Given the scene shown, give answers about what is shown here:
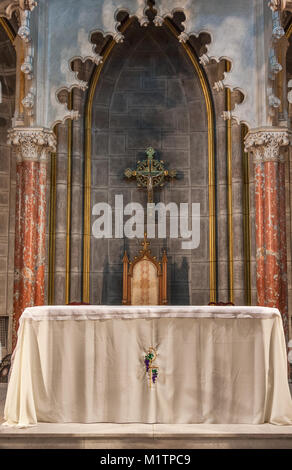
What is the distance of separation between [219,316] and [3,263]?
5809 mm

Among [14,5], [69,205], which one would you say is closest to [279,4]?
[14,5]

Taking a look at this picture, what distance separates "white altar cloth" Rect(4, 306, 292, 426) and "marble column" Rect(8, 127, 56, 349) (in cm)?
277

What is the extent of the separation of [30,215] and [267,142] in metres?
3.19

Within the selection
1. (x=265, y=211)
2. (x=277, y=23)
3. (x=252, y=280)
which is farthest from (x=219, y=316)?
Result: (x=252, y=280)

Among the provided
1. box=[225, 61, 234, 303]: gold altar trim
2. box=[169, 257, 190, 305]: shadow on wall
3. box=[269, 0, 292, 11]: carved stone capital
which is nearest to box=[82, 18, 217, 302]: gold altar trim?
box=[225, 61, 234, 303]: gold altar trim

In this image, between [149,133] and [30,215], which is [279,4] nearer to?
[149,133]

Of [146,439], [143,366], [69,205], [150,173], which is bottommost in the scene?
[146,439]

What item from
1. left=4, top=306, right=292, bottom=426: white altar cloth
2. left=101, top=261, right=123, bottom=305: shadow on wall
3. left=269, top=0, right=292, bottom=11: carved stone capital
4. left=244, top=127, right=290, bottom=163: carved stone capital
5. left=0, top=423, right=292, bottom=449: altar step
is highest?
left=269, top=0, right=292, bottom=11: carved stone capital

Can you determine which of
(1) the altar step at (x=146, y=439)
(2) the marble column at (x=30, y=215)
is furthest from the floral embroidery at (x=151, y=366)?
(2) the marble column at (x=30, y=215)

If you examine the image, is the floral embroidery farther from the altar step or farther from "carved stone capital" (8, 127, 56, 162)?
"carved stone capital" (8, 127, 56, 162)

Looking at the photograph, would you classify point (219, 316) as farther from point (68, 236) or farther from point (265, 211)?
point (68, 236)

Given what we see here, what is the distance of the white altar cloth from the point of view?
15.3ft

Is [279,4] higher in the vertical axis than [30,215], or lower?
→ higher

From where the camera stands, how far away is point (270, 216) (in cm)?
771
